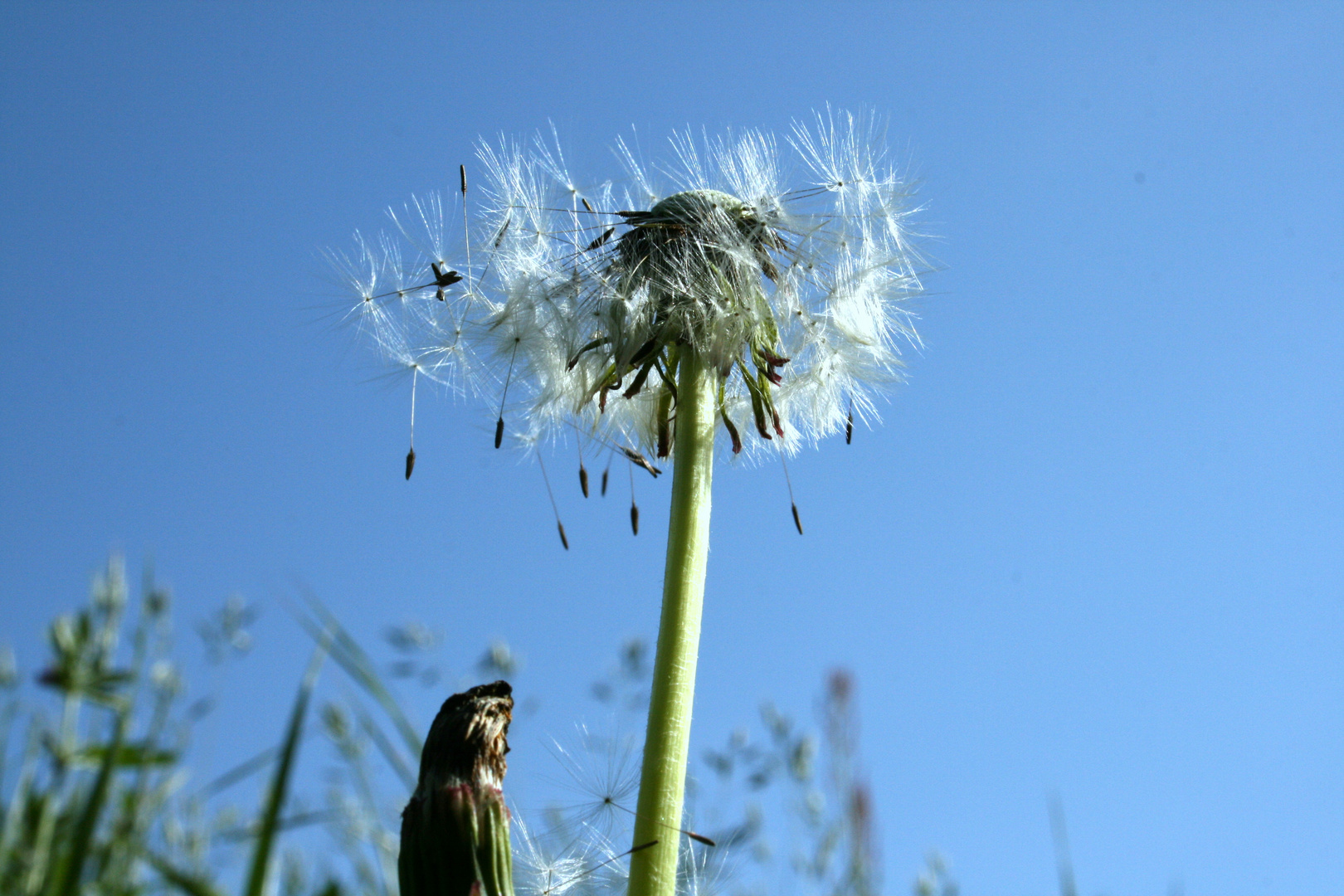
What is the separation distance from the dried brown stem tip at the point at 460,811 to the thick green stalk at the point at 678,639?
1.74ft

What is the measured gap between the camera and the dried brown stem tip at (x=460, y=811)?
1.83 m

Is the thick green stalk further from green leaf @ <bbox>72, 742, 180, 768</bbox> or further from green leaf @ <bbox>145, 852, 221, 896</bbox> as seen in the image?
green leaf @ <bbox>145, 852, 221, 896</bbox>

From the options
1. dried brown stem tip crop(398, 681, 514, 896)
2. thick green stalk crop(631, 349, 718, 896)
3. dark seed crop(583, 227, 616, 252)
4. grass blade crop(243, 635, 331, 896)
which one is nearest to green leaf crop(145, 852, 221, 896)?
grass blade crop(243, 635, 331, 896)

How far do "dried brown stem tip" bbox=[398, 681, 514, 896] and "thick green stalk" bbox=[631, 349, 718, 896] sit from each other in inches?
20.9

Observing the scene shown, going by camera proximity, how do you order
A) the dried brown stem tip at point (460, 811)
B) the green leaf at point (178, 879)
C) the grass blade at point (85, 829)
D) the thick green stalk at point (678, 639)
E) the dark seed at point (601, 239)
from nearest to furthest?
the grass blade at point (85, 829) → the green leaf at point (178, 879) → the dried brown stem tip at point (460, 811) → the thick green stalk at point (678, 639) → the dark seed at point (601, 239)

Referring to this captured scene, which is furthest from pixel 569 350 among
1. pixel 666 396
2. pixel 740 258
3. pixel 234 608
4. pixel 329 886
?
pixel 329 886

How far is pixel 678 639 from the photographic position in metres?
2.62

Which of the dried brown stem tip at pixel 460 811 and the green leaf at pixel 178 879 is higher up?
the dried brown stem tip at pixel 460 811

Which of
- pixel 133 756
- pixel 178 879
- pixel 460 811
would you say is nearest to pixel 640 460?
pixel 460 811

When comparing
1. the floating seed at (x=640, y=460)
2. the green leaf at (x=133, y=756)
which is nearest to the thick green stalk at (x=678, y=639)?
the floating seed at (x=640, y=460)

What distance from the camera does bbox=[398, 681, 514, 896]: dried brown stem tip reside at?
183 cm

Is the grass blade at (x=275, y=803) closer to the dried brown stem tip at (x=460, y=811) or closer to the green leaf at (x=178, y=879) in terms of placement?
the green leaf at (x=178, y=879)

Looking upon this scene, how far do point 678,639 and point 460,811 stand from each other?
866 mm

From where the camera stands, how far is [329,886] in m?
1.32
